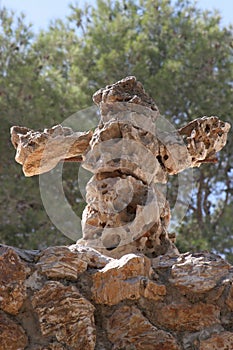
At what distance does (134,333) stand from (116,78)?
8.35 metres

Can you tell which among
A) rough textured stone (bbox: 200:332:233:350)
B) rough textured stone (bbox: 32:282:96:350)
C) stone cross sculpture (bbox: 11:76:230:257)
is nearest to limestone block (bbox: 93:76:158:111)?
stone cross sculpture (bbox: 11:76:230:257)

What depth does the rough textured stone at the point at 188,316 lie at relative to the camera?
2.82 m

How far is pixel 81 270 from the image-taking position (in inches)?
117

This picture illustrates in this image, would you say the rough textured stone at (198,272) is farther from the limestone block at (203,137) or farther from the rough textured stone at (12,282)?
the limestone block at (203,137)

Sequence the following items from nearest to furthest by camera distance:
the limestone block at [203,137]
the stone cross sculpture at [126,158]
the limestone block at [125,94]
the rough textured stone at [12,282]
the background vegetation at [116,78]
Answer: the rough textured stone at [12,282] → the stone cross sculpture at [126,158] → the limestone block at [125,94] → the limestone block at [203,137] → the background vegetation at [116,78]

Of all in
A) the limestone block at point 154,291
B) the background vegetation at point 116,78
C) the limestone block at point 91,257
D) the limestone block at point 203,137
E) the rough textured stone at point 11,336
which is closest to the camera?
the rough textured stone at point 11,336

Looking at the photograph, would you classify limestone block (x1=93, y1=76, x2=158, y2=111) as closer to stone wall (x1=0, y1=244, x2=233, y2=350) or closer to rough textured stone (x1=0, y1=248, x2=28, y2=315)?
stone wall (x1=0, y1=244, x2=233, y2=350)

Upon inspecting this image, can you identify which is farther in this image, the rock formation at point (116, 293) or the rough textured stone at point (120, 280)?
the rough textured stone at point (120, 280)

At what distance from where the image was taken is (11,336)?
2.70 metres

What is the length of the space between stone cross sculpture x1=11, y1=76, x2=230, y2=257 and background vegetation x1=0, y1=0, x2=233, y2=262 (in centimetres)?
542

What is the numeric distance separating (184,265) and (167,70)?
27.3 ft

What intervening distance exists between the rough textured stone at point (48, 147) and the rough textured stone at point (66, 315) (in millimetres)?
1179

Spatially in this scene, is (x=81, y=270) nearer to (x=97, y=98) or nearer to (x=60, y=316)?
(x=60, y=316)

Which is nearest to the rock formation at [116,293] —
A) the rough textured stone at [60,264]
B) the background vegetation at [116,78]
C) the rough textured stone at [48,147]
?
the rough textured stone at [60,264]
